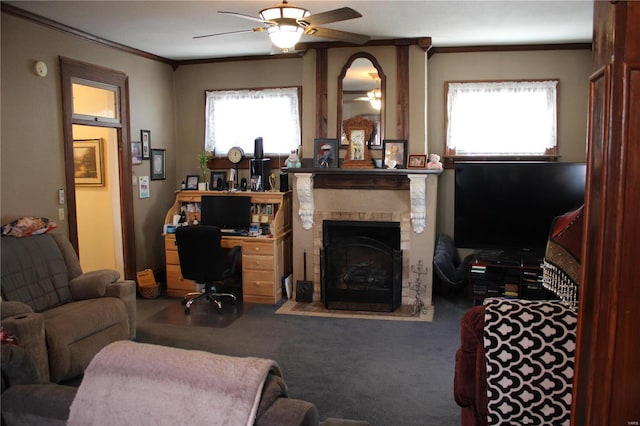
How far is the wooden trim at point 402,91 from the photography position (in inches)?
206

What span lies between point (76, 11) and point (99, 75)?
995 millimetres

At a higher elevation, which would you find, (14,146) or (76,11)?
(76,11)

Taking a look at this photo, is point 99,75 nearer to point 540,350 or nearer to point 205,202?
point 205,202

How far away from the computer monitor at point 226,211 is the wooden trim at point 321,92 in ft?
3.58

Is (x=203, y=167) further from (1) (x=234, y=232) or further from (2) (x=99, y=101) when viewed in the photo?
(2) (x=99, y=101)

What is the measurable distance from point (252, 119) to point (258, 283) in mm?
1933

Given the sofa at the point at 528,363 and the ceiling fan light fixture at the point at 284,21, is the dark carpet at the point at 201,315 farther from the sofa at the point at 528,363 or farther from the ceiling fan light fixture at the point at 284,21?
the sofa at the point at 528,363

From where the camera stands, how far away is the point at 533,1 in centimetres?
392

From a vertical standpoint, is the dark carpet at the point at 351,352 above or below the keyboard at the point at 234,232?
below

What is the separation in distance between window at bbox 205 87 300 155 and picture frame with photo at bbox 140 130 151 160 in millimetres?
658

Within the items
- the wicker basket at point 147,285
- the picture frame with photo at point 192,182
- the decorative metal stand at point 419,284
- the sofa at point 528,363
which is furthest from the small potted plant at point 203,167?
the sofa at point 528,363

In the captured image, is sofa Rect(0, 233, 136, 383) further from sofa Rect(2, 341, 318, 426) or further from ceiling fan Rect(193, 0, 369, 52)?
ceiling fan Rect(193, 0, 369, 52)

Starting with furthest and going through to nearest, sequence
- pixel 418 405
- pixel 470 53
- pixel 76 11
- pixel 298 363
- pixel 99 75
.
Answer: pixel 470 53
pixel 99 75
pixel 76 11
pixel 298 363
pixel 418 405

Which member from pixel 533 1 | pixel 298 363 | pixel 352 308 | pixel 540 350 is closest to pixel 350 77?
pixel 533 1
